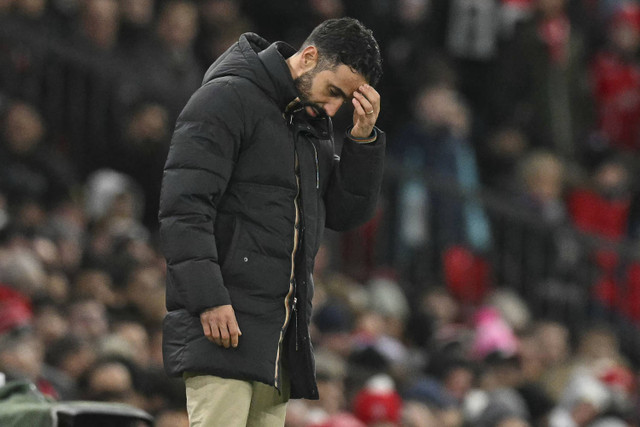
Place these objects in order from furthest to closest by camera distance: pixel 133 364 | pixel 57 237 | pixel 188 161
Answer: pixel 57 237 < pixel 133 364 < pixel 188 161

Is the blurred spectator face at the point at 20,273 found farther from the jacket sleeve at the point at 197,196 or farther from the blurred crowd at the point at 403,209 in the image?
the jacket sleeve at the point at 197,196

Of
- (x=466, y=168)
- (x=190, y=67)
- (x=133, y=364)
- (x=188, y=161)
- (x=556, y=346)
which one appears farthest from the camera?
(x=466, y=168)

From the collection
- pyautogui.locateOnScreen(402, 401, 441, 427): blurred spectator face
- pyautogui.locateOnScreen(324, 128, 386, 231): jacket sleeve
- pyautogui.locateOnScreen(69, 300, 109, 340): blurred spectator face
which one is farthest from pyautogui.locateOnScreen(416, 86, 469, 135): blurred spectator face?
pyautogui.locateOnScreen(324, 128, 386, 231): jacket sleeve

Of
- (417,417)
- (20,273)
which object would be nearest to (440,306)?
(417,417)

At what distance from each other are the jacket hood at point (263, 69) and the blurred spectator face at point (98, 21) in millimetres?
5515

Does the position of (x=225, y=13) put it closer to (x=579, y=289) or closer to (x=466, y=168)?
(x=466, y=168)

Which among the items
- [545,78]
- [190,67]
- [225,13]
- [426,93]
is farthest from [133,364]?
[545,78]

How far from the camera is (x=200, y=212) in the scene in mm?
5285

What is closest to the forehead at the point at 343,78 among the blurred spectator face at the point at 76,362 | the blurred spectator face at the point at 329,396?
the blurred spectator face at the point at 76,362

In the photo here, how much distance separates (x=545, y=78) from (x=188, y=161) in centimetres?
978

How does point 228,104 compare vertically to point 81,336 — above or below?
above

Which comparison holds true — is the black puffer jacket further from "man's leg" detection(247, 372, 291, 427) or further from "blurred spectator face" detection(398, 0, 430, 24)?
"blurred spectator face" detection(398, 0, 430, 24)

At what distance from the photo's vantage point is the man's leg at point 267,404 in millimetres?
5598

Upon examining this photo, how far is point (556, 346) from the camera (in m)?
12.5
